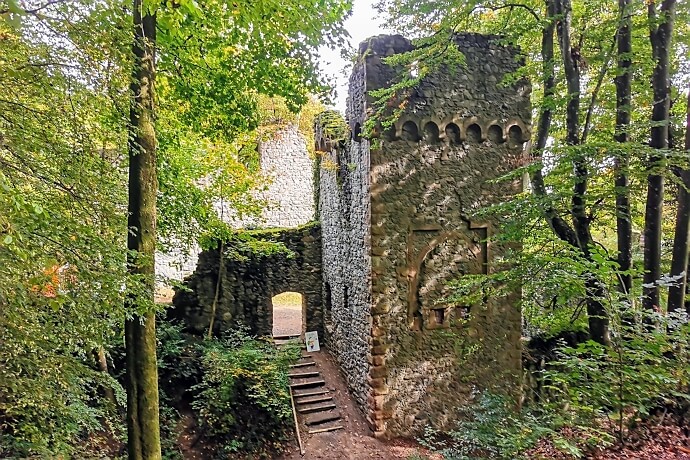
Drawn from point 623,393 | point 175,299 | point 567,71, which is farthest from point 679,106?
point 175,299

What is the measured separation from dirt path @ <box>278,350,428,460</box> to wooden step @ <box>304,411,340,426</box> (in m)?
0.12

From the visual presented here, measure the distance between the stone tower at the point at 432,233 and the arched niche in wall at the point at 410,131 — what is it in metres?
0.02

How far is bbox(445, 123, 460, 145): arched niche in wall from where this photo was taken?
661cm

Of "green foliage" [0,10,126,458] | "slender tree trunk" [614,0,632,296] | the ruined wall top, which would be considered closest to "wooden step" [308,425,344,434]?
"green foliage" [0,10,126,458]

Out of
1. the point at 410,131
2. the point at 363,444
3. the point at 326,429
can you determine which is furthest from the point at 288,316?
the point at 410,131

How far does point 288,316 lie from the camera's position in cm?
1448

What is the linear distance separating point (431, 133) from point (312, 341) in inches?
231

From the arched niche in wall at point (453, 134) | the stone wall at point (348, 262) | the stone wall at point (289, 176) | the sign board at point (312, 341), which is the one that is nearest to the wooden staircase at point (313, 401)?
the stone wall at point (348, 262)

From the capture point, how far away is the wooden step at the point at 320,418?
23.3 ft

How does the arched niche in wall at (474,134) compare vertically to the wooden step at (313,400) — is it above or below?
above

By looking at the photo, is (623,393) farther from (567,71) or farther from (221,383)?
(221,383)

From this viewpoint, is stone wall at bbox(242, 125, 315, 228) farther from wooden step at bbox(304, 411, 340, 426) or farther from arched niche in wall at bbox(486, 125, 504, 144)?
arched niche in wall at bbox(486, 125, 504, 144)

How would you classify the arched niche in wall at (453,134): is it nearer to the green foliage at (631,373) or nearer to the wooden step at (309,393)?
the green foliage at (631,373)

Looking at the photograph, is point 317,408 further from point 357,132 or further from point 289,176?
point 289,176
